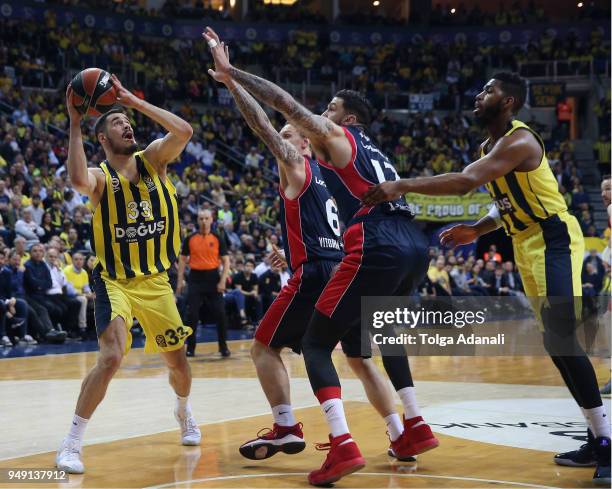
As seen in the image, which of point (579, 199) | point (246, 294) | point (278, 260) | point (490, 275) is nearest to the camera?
point (278, 260)

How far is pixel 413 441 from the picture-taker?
17.3 feet

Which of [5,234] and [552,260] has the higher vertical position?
[552,260]

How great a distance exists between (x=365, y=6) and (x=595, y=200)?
13.9 m

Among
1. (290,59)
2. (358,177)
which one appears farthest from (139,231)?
(290,59)

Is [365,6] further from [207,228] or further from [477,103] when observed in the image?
[477,103]

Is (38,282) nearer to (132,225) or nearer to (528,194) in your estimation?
(132,225)

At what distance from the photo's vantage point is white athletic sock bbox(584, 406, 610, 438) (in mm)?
5055

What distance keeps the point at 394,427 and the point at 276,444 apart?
0.72 m

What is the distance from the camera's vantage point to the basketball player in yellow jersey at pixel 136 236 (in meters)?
5.64

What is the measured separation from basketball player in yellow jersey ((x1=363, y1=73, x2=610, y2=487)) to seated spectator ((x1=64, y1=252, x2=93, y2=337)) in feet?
32.7

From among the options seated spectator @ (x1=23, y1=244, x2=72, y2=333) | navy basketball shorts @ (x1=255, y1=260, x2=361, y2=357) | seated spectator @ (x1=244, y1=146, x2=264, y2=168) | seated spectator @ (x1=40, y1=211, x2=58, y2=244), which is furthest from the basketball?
seated spectator @ (x1=244, y1=146, x2=264, y2=168)

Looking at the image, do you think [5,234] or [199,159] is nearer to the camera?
[5,234]

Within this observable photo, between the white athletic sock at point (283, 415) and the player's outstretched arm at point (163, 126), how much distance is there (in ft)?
5.77

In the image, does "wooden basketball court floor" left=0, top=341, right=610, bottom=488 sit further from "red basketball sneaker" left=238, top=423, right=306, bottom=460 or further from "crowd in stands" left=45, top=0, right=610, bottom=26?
"crowd in stands" left=45, top=0, right=610, bottom=26
